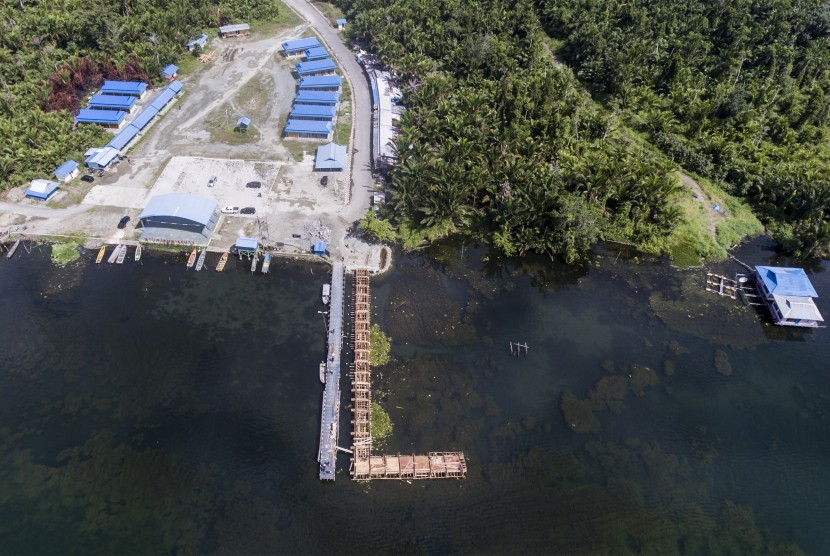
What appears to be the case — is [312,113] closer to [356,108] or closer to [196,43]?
[356,108]

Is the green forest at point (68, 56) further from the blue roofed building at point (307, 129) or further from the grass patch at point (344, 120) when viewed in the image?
the grass patch at point (344, 120)

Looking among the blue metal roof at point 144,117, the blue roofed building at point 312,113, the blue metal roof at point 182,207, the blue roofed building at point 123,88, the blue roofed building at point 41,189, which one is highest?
the blue roofed building at point 312,113

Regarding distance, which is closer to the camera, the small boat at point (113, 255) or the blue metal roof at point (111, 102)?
the small boat at point (113, 255)

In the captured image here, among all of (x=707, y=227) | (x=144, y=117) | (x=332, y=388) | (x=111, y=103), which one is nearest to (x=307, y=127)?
(x=144, y=117)

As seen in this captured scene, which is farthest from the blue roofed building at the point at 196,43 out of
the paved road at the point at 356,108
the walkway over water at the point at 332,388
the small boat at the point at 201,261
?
the walkway over water at the point at 332,388

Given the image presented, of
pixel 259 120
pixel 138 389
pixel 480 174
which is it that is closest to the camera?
pixel 138 389

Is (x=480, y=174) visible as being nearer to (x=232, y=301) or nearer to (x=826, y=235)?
(x=232, y=301)

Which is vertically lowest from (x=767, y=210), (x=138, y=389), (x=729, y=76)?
(x=138, y=389)

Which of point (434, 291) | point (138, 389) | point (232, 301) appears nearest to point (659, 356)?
point (434, 291)
